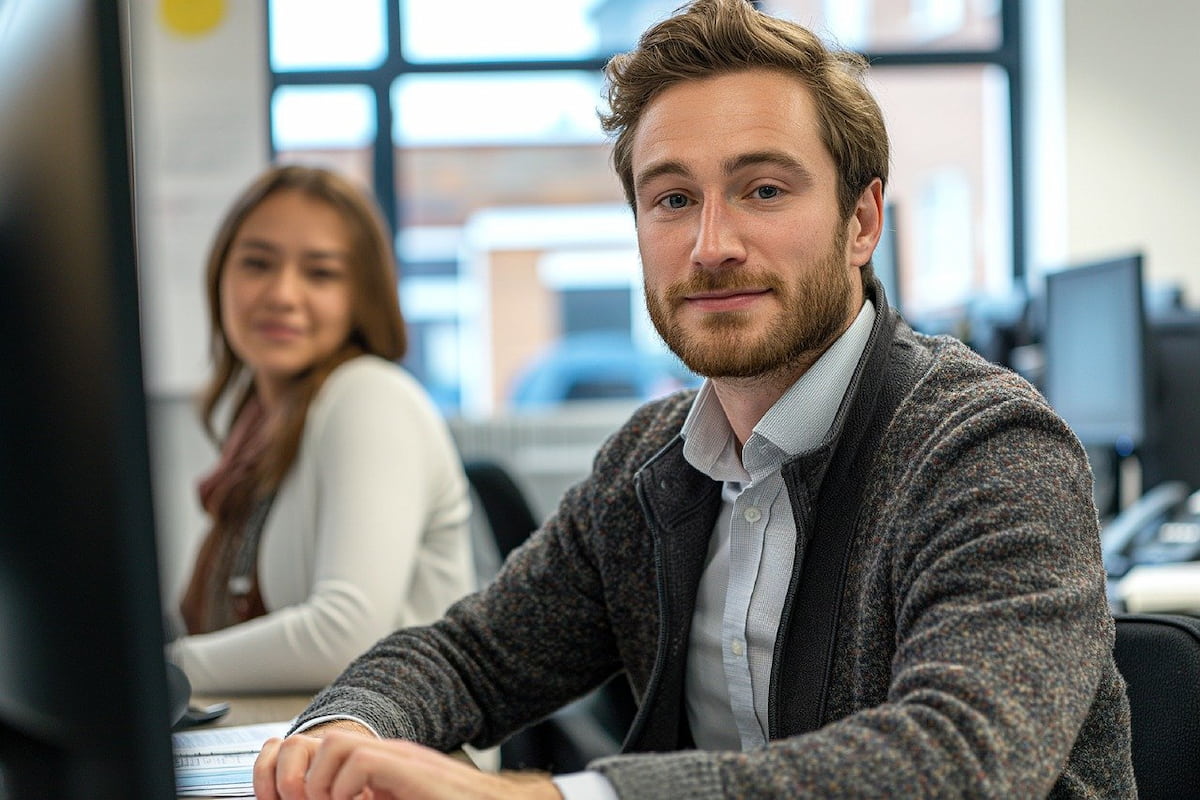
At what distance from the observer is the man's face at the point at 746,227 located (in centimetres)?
123

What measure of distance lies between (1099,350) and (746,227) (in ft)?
7.05

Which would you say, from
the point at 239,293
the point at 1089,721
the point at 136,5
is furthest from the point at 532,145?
the point at 136,5

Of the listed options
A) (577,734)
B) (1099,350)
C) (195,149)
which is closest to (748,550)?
(577,734)

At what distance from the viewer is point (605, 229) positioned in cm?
496

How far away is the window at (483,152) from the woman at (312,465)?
252cm

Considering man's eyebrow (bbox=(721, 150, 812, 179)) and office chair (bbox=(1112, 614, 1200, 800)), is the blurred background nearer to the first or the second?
man's eyebrow (bbox=(721, 150, 812, 179))

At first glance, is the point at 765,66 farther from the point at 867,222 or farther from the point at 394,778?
the point at 394,778

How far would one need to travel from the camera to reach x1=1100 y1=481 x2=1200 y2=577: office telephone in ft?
8.78

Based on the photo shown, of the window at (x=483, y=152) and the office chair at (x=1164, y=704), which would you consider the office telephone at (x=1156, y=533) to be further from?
the window at (x=483, y=152)

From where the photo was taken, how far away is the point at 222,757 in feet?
4.00

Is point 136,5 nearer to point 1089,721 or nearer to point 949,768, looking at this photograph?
point 949,768

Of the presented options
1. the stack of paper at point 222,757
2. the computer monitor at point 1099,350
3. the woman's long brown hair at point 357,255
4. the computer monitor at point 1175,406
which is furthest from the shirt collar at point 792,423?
the computer monitor at point 1175,406

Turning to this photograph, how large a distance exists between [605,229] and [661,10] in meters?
3.55

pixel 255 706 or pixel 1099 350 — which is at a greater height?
pixel 1099 350
